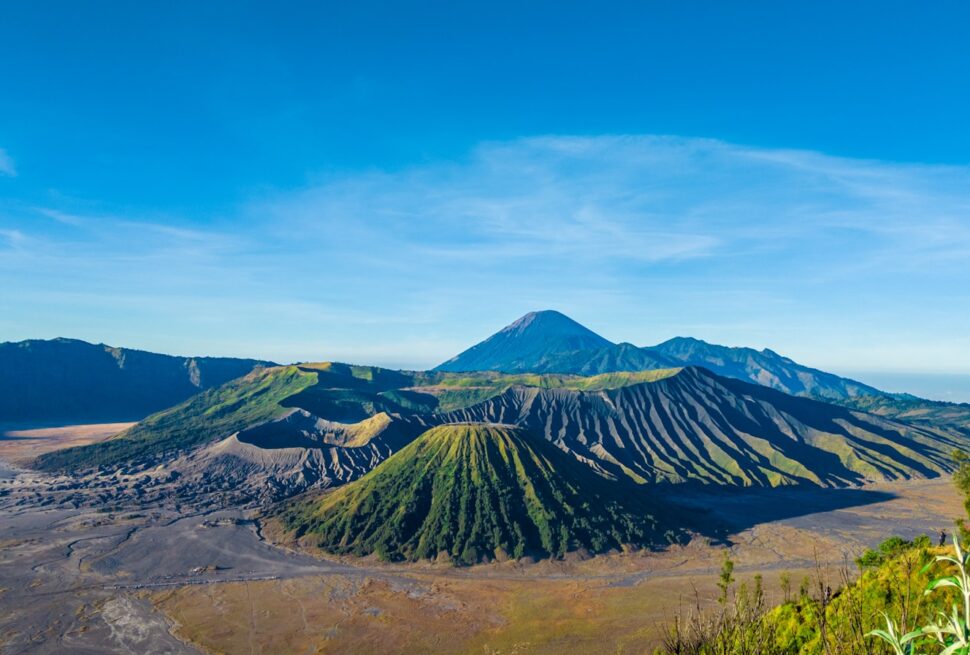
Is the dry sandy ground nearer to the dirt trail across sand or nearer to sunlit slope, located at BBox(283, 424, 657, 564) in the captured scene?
the dirt trail across sand

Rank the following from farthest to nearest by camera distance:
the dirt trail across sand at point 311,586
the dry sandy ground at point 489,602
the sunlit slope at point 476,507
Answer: the sunlit slope at point 476,507 < the dirt trail across sand at point 311,586 < the dry sandy ground at point 489,602

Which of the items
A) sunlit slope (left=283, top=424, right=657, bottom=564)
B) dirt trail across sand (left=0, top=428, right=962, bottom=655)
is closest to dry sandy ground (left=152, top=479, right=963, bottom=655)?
dirt trail across sand (left=0, top=428, right=962, bottom=655)

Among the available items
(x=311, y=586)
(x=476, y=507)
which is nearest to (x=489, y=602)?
(x=311, y=586)

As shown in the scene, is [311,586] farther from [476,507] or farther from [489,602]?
[476,507]

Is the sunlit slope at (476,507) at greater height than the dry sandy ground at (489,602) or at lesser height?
greater

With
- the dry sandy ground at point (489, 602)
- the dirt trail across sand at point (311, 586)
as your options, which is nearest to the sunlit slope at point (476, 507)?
the dirt trail across sand at point (311, 586)

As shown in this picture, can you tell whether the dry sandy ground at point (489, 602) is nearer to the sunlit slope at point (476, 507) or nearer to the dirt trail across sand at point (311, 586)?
the dirt trail across sand at point (311, 586)

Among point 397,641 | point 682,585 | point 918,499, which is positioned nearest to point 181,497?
point 397,641
